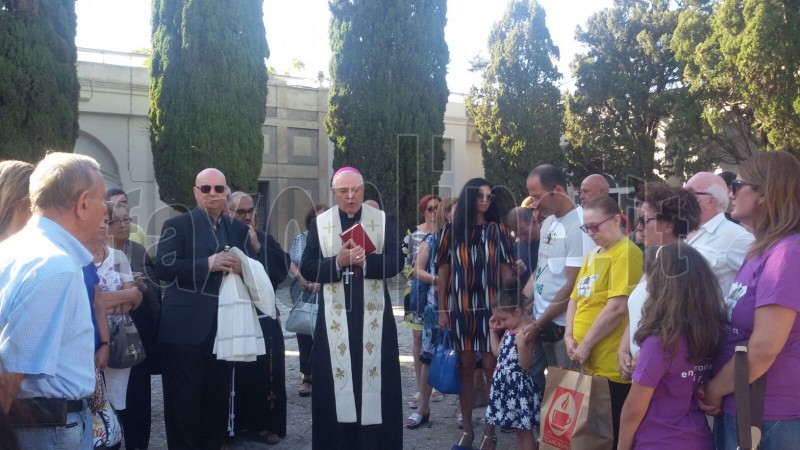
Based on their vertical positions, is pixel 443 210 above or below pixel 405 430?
above

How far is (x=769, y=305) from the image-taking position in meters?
2.67

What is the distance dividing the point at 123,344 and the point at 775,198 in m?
3.85

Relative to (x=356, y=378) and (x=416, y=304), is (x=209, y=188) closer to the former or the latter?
(x=356, y=378)

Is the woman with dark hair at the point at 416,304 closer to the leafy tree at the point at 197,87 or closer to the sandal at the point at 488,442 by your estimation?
the sandal at the point at 488,442

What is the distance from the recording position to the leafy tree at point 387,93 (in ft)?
58.0

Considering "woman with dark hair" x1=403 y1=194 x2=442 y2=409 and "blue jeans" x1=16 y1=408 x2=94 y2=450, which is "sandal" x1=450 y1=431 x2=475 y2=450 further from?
"blue jeans" x1=16 y1=408 x2=94 y2=450

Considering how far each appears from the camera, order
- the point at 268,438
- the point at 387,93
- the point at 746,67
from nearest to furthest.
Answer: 1. the point at 268,438
2. the point at 746,67
3. the point at 387,93

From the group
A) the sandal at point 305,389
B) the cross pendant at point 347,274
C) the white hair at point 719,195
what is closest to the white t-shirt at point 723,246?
the white hair at point 719,195

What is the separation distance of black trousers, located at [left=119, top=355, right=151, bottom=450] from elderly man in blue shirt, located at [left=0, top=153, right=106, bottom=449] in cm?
266

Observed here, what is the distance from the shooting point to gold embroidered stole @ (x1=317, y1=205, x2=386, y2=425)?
492 cm

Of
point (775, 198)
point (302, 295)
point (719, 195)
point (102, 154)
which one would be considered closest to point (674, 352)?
point (775, 198)

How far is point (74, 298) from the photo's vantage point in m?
2.41

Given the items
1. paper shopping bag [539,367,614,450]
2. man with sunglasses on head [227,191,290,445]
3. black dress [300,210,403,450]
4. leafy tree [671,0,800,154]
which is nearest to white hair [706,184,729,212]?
paper shopping bag [539,367,614,450]

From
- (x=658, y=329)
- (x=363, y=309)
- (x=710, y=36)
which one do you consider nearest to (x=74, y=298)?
(x=658, y=329)
